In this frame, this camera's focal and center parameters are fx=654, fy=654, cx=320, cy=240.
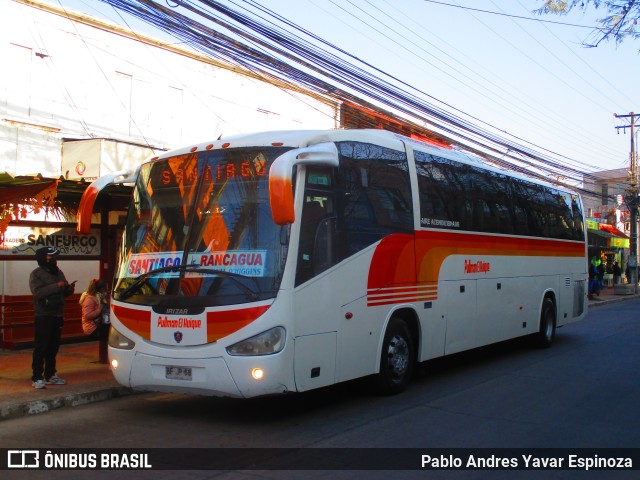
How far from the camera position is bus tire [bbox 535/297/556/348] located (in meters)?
13.8

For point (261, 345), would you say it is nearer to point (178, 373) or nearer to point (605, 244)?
point (178, 373)

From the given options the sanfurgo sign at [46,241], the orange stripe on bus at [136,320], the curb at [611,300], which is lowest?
the curb at [611,300]

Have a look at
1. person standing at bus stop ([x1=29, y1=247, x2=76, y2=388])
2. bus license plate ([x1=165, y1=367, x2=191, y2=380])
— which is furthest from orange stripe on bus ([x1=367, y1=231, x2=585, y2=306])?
person standing at bus stop ([x1=29, y1=247, x2=76, y2=388])

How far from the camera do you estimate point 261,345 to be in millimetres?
6727

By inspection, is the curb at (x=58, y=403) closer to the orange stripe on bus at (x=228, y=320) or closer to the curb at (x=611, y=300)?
the orange stripe on bus at (x=228, y=320)

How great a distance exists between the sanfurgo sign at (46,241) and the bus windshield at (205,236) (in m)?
4.66

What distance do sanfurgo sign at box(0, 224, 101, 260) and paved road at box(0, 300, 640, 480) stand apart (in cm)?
453

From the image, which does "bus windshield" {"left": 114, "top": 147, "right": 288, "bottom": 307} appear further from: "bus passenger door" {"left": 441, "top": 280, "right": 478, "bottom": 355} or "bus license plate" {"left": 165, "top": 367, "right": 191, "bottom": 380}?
"bus passenger door" {"left": 441, "top": 280, "right": 478, "bottom": 355}

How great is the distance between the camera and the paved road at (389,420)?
21.0 feet

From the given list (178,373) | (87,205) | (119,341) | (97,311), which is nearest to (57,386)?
(97,311)

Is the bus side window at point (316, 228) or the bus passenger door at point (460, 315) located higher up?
the bus side window at point (316, 228)

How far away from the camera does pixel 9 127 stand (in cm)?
1385

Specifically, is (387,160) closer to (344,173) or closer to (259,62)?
(344,173)

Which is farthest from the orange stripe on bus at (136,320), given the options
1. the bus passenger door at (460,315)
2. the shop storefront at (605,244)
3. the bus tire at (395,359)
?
the shop storefront at (605,244)
